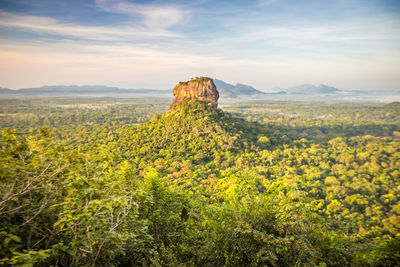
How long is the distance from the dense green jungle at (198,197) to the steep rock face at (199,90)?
2939mm

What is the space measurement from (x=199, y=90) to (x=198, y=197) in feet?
129

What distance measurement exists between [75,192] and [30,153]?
1.82 meters

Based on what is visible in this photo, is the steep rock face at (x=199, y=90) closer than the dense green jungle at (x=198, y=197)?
No

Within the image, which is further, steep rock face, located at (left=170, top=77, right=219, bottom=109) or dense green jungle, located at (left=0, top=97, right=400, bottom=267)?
steep rock face, located at (left=170, top=77, right=219, bottom=109)

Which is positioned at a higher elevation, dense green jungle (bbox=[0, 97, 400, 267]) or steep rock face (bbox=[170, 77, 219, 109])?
steep rock face (bbox=[170, 77, 219, 109])

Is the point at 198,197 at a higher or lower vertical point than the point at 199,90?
lower

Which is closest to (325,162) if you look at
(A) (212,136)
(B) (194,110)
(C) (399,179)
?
(C) (399,179)

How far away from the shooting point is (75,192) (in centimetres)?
568

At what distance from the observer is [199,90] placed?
51500 mm

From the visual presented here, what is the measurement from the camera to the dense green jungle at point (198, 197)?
16.8ft

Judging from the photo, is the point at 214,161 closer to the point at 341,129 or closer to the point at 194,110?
the point at 194,110

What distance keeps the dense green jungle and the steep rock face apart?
9.64ft

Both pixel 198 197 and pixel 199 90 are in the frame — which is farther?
pixel 199 90

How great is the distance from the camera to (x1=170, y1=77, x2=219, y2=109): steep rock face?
5141cm
